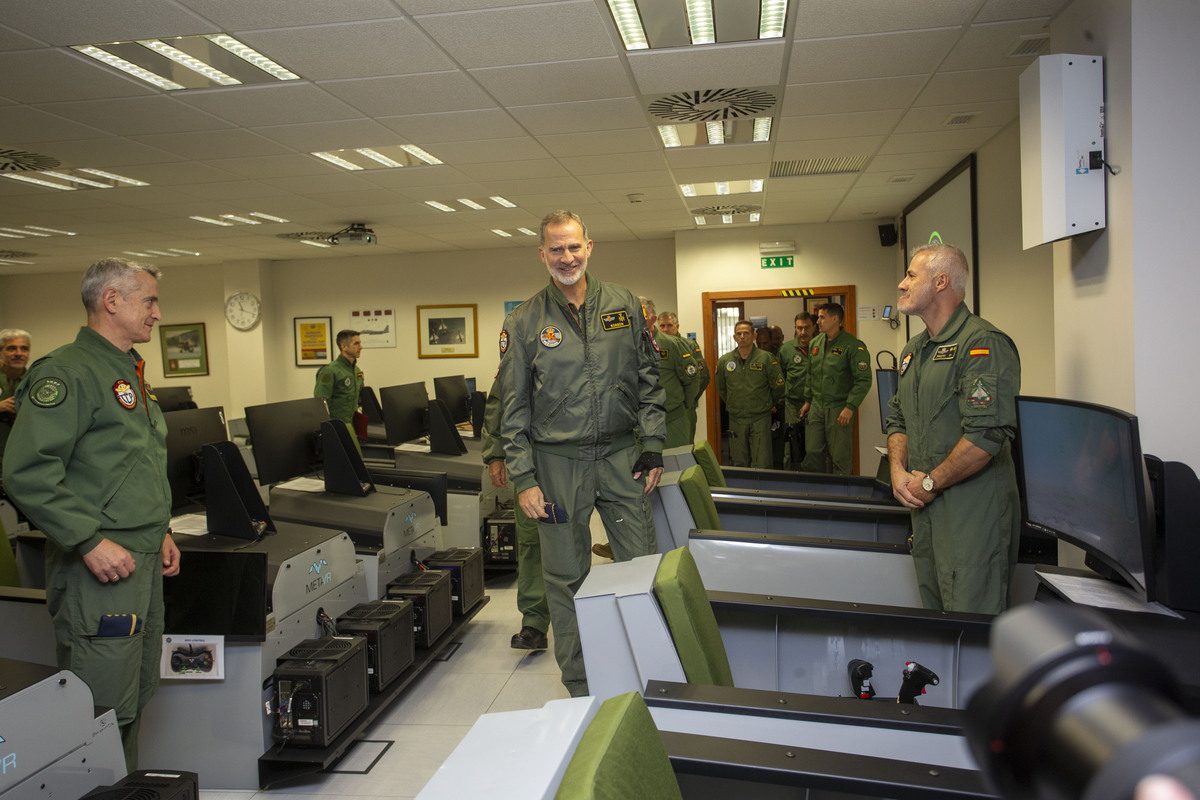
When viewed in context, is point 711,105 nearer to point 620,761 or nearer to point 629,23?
point 629,23

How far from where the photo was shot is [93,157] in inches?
183

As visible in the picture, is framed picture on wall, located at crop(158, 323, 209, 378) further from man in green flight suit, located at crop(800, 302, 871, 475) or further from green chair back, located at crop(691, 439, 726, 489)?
green chair back, located at crop(691, 439, 726, 489)

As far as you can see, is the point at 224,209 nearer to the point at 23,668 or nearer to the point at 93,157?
the point at 93,157

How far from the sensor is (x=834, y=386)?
6.24 m

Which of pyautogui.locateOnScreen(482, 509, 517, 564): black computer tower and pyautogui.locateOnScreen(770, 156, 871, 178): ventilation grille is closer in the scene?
pyautogui.locateOnScreen(482, 509, 517, 564): black computer tower

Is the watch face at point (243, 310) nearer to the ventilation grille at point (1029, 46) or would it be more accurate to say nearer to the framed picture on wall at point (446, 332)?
the framed picture on wall at point (446, 332)

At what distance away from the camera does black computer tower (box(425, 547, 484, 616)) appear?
3.52m

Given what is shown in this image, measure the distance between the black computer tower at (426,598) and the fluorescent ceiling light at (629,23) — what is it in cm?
248

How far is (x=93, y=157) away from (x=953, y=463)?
5.22 m

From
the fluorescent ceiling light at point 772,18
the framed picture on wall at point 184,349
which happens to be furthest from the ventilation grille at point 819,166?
the framed picture on wall at point 184,349

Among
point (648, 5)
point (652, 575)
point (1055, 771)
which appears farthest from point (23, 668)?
point (648, 5)

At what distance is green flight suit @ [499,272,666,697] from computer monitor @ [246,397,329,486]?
1099mm

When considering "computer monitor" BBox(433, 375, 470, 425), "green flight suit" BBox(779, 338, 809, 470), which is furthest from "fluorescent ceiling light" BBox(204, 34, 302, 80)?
"green flight suit" BBox(779, 338, 809, 470)

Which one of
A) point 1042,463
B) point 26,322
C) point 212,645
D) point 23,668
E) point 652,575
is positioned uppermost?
point 26,322
